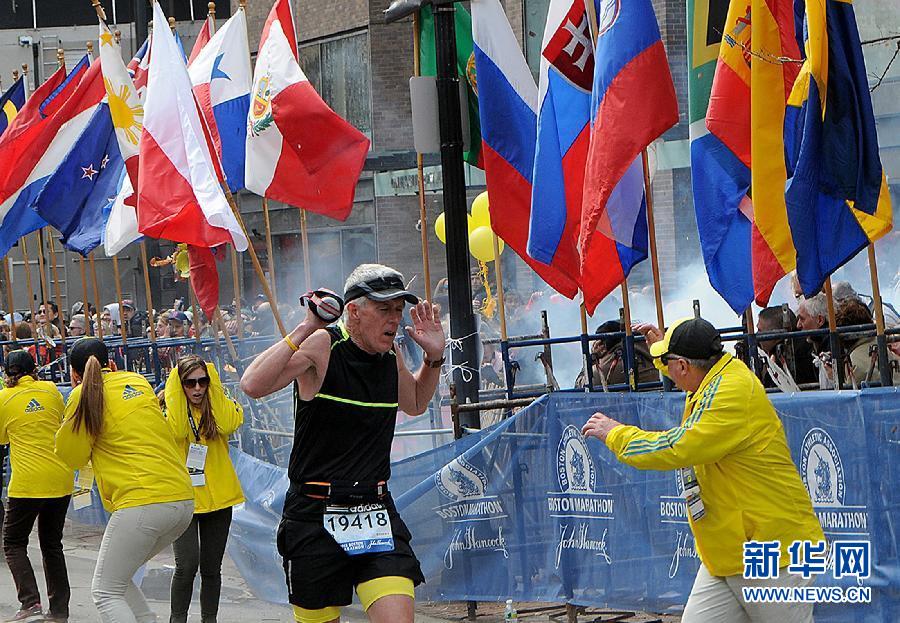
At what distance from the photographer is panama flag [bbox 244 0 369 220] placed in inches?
456

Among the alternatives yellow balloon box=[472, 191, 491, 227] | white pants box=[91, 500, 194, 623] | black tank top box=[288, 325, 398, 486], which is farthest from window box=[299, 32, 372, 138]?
black tank top box=[288, 325, 398, 486]

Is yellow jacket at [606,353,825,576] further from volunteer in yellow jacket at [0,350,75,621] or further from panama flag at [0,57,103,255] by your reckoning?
panama flag at [0,57,103,255]

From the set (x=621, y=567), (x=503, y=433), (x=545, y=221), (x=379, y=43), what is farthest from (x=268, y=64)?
(x=379, y=43)

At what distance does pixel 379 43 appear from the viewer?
28.1 metres

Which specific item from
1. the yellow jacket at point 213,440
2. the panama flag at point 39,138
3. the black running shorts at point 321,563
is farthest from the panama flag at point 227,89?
the black running shorts at point 321,563

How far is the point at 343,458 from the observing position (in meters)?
5.48

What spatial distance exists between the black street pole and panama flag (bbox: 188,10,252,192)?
3620mm

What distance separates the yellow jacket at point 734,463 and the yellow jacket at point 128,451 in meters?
3.17

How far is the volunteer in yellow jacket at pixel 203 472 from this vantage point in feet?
27.8

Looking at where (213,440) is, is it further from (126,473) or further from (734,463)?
(734,463)

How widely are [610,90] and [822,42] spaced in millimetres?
1538

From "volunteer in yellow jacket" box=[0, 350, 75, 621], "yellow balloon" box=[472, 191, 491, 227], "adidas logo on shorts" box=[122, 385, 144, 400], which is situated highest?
"yellow balloon" box=[472, 191, 491, 227]

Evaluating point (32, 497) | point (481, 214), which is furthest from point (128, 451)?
point (481, 214)

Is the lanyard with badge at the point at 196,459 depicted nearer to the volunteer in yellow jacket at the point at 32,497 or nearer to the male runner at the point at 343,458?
the volunteer in yellow jacket at the point at 32,497
